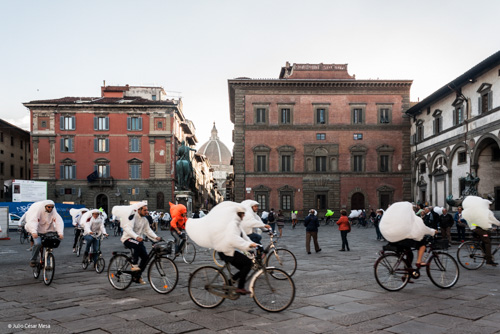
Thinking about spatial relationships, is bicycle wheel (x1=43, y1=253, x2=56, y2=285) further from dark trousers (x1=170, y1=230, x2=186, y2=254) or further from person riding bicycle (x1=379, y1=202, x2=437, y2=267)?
person riding bicycle (x1=379, y1=202, x2=437, y2=267)

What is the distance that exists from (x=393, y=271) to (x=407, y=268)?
0.81ft

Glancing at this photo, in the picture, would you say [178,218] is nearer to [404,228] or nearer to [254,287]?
[254,287]

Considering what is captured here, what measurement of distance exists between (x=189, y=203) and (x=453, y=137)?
19.2 metres

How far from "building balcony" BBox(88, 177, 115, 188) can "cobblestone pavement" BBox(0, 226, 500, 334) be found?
123ft

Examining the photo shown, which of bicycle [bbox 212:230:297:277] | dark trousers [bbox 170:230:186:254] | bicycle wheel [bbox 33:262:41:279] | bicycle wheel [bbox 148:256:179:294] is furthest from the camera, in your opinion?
dark trousers [bbox 170:230:186:254]

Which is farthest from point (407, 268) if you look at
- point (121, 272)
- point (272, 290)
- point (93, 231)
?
point (93, 231)

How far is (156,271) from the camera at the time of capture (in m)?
7.95

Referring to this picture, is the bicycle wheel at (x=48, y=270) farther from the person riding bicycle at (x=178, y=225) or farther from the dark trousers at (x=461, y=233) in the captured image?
the dark trousers at (x=461, y=233)

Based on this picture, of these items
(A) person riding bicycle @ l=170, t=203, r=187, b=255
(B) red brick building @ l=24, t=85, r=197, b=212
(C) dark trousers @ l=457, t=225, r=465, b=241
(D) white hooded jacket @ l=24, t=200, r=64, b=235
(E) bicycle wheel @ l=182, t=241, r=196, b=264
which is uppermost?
(B) red brick building @ l=24, t=85, r=197, b=212

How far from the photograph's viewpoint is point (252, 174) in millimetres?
42312

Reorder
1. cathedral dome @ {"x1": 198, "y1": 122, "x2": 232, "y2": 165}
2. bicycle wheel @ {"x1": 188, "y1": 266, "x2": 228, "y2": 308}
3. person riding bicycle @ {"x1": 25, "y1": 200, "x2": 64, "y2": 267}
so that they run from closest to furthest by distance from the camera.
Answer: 1. bicycle wheel @ {"x1": 188, "y1": 266, "x2": 228, "y2": 308}
2. person riding bicycle @ {"x1": 25, "y1": 200, "x2": 64, "y2": 267}
3. cathedral dome @ {"x1": 198, "y1": 122, "x2": 232, "y2": 165}

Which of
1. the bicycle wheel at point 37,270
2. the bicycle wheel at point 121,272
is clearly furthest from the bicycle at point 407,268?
the bicycle wheel at point 37,270

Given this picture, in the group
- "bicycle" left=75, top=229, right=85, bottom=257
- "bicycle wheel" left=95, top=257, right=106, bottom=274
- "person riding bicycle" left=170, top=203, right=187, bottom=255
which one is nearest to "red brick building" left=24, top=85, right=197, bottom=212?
"bicycle" left=75, top=229, right=85, bottom=257

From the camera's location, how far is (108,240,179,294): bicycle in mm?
7832
